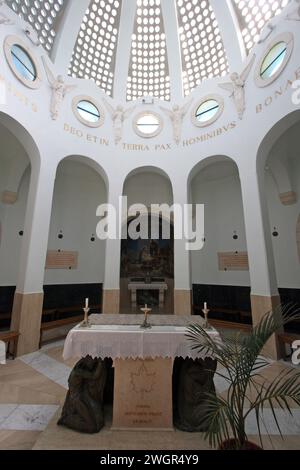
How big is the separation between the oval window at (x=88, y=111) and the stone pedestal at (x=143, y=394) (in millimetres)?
8033

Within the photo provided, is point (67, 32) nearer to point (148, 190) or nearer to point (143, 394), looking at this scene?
point (148, 190)

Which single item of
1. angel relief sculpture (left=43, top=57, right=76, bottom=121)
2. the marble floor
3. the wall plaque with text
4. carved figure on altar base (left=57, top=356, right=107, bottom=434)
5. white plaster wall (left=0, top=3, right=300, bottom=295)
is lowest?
the marble floor

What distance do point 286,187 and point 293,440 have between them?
762cm

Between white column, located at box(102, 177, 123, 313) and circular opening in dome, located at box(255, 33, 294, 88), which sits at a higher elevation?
circular opening in dome, located at box(255, 33, 294, 88)

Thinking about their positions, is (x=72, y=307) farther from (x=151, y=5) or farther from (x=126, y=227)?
(x=151, y=5)

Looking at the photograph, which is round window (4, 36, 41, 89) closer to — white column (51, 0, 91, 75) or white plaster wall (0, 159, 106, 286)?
white column (51, 0, 91, 75)

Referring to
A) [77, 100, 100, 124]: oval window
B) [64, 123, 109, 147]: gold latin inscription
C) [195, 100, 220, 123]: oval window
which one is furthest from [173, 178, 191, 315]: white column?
[77, 100, 100, 124]: oval window

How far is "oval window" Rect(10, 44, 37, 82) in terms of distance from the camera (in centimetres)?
570

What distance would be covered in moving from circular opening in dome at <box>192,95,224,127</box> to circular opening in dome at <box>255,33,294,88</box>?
1.41 metres

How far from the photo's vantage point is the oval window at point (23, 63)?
18.7 ft

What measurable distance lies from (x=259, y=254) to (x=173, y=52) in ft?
30.0

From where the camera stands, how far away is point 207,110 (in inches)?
312

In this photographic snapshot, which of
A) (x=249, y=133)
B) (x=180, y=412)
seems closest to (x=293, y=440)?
(x=180, y=412)

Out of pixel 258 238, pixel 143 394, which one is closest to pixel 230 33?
pixel 258 238
